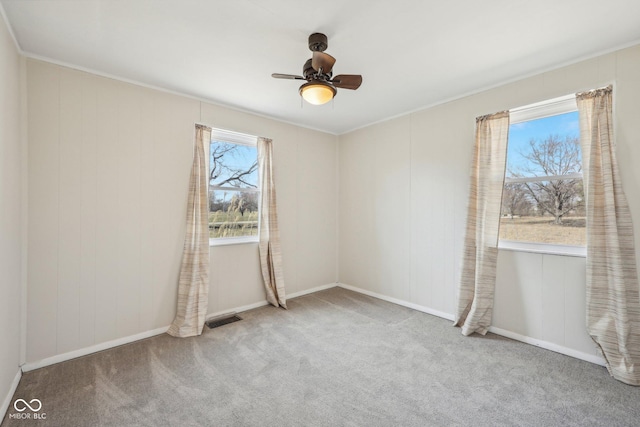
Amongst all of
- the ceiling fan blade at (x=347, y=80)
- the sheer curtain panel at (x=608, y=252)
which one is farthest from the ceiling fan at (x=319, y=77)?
the sheer curtain panel at (x=608, y=252)

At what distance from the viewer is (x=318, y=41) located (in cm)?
202

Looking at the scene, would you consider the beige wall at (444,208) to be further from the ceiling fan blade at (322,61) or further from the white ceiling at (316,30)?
the ceiling fan blade at (322,61)

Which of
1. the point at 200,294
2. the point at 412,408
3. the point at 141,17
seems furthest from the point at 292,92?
the point at 412,408

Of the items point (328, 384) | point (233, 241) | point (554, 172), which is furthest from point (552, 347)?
point (233, 241)

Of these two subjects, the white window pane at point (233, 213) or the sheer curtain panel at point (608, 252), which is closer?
the sheer curtain panel at point (608, 252)

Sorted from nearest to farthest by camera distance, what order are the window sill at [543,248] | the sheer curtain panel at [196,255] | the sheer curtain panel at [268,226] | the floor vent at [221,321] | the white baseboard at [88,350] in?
the white baseboard at [88,350] → the window sill at [543,248] → the sheer curtain panel at [196,255] → the floor vent at [221,321] → the sheer curtain panel at [268,226]

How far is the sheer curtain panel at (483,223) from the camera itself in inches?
110

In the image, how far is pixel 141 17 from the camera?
73.1 inches

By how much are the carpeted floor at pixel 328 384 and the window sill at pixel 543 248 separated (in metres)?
0.90

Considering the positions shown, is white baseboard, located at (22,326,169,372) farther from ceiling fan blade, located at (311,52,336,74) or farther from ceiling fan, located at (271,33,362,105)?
ceiling fan blade, located at (311,52,336,74)

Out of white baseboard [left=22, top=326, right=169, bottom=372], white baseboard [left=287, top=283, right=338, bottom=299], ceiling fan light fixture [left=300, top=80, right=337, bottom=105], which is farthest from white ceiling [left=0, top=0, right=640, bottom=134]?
white baseboard [left=287, top=283, right=338, bottom=299]

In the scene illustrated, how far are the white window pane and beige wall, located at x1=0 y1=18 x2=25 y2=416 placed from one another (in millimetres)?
1602

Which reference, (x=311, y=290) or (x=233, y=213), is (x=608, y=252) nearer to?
(x=311, y=290)

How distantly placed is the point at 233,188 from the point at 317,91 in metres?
1.97
